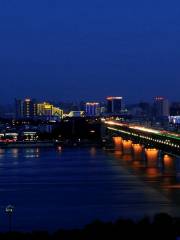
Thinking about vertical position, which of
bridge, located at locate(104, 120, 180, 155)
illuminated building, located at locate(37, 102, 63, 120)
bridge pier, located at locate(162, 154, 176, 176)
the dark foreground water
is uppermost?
illuminated building, located at locate(37, 102, 63, 120)

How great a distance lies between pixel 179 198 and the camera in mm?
14906

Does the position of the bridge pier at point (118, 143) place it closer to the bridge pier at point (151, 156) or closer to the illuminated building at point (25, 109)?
the bridge pier at point (151, 156)

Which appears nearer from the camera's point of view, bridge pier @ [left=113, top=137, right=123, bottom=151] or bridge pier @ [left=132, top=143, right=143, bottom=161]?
bridge pier @ [left=132, top=143, right=143, bottom=161]

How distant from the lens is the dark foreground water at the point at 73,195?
12.3m

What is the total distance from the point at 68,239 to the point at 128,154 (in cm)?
2220

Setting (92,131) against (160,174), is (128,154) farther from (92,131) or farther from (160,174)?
(92,131)

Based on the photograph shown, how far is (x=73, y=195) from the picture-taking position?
50.9ft

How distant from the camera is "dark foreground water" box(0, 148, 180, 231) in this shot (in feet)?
40.4

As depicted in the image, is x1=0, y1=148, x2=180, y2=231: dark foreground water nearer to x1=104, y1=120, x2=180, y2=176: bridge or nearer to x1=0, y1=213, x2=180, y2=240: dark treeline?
x1=104, y1=120, x2=180, y2=176: bridge

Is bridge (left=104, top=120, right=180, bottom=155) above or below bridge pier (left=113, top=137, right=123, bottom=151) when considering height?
above

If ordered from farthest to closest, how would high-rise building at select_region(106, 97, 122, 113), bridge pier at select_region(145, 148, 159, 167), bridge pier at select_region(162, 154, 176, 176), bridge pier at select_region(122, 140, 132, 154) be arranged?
high-rise building at select_region(106, 97, 122, 113) → bridge pier at select_region(122, 140, 132, 154) → bridge pier at select_region(145, 148, 159, 167) → bridge pier at select_region(162, 154, 176, 176)

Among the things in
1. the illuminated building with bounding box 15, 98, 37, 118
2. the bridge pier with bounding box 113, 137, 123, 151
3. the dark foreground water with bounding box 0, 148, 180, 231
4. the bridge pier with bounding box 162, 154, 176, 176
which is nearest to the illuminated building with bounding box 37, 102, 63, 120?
the illuminated building with bounding box 15, 98, 37, 118

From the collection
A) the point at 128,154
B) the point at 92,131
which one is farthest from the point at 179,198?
the point at 92,131

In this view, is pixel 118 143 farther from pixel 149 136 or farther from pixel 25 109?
pixel 25 109
